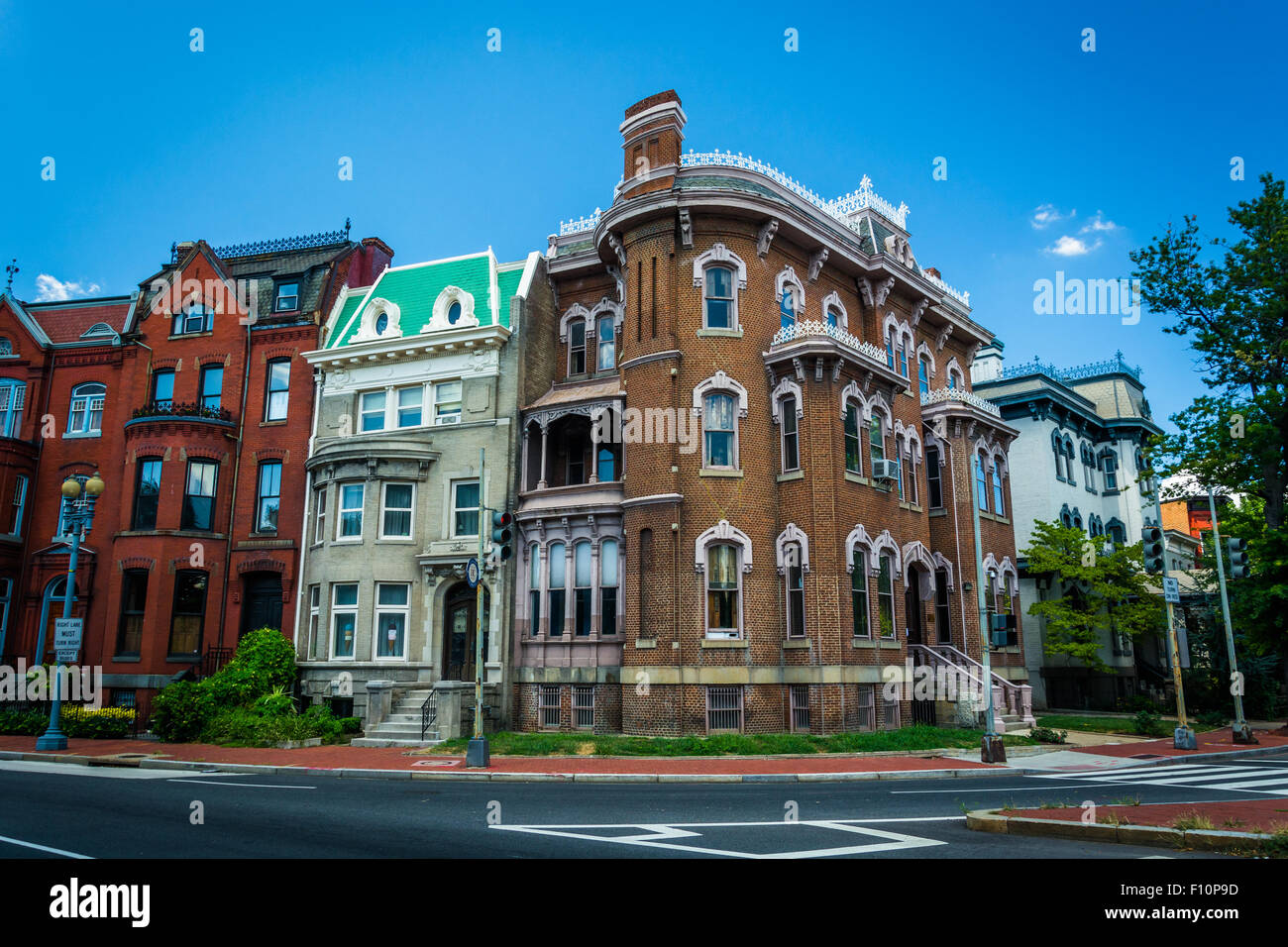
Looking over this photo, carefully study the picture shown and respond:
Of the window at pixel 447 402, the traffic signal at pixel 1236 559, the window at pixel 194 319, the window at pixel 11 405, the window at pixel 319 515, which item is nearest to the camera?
the traffic signal at pixel 1236 559

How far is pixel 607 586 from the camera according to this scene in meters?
24.8

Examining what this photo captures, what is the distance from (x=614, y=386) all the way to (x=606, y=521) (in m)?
4.35

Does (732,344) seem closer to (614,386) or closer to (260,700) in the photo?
(614,386)

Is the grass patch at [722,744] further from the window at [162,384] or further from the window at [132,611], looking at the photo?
the window at [162,384]

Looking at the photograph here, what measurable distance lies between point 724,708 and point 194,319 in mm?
24374

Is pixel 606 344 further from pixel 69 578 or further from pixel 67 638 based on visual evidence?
pixel 67 638

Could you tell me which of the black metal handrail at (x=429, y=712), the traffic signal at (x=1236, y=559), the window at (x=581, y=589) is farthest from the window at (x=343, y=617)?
the traffic signal at (x=1236, y=559)

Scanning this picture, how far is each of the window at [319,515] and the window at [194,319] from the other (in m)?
8.61

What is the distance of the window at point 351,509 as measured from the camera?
27188mm

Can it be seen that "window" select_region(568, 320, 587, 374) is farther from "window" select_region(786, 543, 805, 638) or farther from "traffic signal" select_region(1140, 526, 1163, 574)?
"traffic signal" select_region(1140, 526, 1163, 574)

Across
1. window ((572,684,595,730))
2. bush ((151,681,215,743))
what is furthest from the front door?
window ((572,684,595,730))

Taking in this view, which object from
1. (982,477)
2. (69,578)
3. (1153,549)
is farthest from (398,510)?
(1153,549)

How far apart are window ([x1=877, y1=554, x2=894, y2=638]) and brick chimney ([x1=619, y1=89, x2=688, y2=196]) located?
508 inches

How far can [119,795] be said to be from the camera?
13.5 meters
